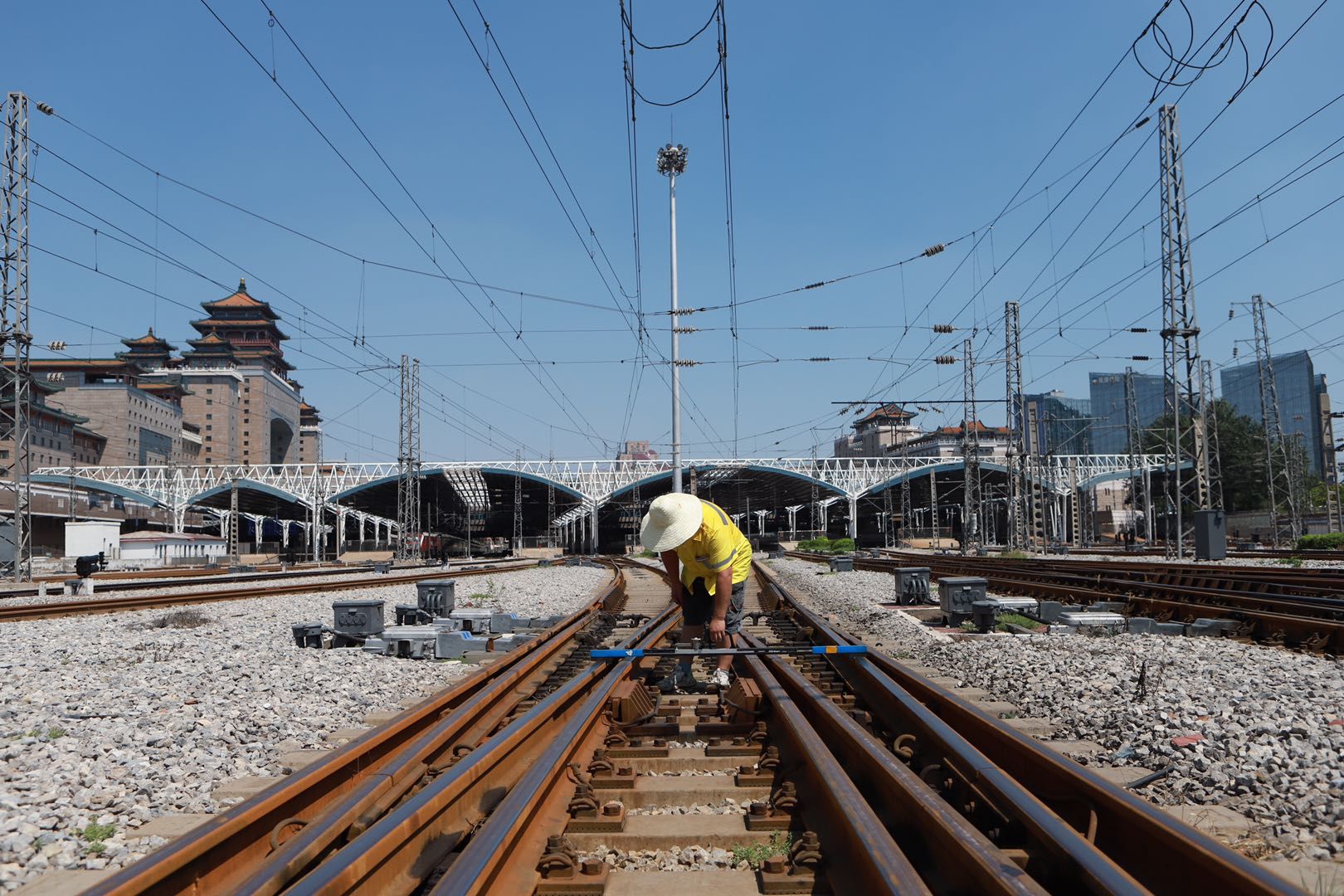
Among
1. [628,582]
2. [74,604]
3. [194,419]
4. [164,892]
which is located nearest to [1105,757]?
[164,892]

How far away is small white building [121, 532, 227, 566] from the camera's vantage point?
5722 centimetres

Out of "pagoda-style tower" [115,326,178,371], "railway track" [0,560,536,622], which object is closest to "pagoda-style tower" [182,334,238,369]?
"pagoda-style tower" [115,326,178,371]

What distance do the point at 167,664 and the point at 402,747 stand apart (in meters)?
4.82

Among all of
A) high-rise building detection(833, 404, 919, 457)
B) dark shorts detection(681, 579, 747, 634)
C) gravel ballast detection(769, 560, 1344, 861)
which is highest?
high-rise building detection(833, 404, 919, 457)

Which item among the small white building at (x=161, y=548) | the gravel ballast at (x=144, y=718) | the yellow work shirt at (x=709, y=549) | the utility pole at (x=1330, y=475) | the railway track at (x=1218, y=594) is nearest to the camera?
the gravel ballast at (x=144, y=718)

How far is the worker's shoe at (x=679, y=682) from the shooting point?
303 inches

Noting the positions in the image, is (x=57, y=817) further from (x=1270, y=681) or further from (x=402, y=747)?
(x=1270, y=681)

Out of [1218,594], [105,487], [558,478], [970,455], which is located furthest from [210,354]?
[1218,594]

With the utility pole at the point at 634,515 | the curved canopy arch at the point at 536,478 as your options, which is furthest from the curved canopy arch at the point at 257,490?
the utility pole at the point at 634,515

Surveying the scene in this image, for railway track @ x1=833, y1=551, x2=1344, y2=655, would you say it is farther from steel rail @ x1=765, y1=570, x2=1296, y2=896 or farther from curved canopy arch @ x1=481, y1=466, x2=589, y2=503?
curved canopy arch @ x1=481, y1=466, x2=589, y2=503

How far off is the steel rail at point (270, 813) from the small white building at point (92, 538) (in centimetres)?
5022

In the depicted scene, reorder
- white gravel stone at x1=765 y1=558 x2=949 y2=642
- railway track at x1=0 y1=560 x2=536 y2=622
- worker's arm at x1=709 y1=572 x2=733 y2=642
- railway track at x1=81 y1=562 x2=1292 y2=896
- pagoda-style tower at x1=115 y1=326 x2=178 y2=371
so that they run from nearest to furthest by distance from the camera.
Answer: railway track at x1=81 y1=562 x2=1292 y2=896 < worker's arm at x1=709 y1=572 x2=733 y2=642 < white gravel stone at x1=765 y1=558 x2=949 y2=642 < railway track at x1=0 y1=560 x2=536 y2=622 < pagoda-style tower at x1=115 y1=326 x2=178 y2=371

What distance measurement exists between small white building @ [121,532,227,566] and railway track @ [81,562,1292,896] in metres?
58.1

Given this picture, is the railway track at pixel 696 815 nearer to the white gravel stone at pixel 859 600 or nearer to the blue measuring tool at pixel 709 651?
the blue measuring tool at pixel 709 651
